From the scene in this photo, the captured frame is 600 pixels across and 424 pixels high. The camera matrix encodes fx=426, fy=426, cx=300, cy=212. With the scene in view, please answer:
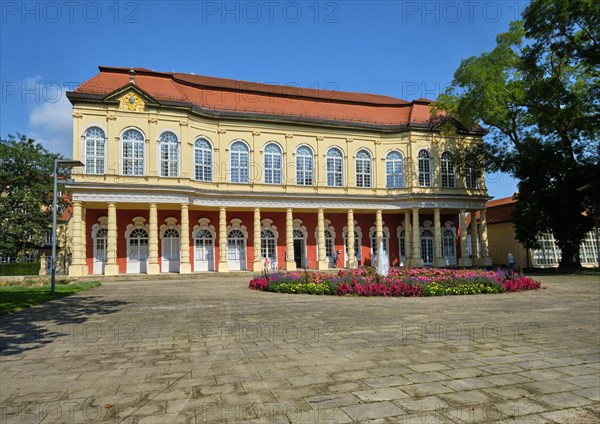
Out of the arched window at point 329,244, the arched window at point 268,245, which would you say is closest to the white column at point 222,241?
the arched window at point 268,245

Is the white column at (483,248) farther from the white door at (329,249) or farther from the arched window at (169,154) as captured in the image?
the arched window at (169,154)

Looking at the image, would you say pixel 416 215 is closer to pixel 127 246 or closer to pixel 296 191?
pixel 296 191

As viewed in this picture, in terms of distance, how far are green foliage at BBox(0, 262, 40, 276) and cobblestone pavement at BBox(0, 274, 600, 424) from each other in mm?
21082

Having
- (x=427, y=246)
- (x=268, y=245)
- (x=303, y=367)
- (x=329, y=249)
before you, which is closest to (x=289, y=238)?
(x=268, y=245)

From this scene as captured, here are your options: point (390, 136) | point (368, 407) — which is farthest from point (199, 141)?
point (368, 407)

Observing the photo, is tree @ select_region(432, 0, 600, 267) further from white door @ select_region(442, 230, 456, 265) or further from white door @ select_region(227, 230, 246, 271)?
white door @ select_region(227, 230, 246, 271)

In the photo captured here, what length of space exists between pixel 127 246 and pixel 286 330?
23.1 m

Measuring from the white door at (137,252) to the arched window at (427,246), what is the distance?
21.6 m

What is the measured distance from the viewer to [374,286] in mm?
15219

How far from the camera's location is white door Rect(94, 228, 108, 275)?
27875mm

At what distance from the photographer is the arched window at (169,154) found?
27.8m

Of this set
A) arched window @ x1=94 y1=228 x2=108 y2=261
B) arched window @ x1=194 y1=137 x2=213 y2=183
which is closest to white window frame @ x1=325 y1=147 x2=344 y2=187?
→ arched window @ x1=194 y1=137 x2=213 y2=183

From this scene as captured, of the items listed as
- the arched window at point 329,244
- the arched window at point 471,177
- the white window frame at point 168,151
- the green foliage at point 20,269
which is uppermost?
the white window frame at point 168,151

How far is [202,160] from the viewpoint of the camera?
97.3ft
